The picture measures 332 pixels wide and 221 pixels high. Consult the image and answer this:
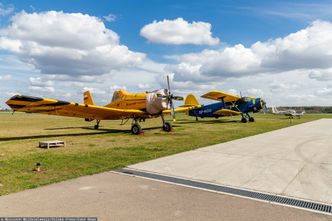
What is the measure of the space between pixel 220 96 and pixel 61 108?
21203mm

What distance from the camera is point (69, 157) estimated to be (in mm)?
8727

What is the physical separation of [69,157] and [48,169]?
182 cm

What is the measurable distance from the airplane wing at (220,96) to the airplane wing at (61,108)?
14627 millimetres

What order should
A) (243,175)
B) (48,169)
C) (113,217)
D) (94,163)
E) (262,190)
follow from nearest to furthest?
(113,217) → (262,190) → (243,175) → (48,169) → (94,163)

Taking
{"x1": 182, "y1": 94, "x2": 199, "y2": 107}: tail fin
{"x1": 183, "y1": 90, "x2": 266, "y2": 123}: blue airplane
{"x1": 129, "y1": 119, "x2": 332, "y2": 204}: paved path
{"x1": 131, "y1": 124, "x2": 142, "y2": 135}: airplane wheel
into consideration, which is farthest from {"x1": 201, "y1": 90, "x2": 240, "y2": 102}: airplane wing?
{"x1": 129, "y1": 119, "x2": 332, "y2": 204}: paved path

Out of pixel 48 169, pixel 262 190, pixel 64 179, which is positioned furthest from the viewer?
pixel 48 169

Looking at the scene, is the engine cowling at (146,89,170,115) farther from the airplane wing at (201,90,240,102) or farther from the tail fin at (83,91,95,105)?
the airplane wing at (201,90,240,102)

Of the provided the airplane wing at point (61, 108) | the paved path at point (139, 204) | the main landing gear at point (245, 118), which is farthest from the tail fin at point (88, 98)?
the paved path at point (139, 204)

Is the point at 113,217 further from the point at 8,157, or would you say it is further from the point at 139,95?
the point at 139,95

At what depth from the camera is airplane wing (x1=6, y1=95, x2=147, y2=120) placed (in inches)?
514

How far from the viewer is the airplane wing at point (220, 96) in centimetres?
3065

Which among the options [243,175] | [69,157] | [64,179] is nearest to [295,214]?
[243,175]

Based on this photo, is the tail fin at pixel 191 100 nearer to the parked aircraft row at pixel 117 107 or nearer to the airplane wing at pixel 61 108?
the parked aircraft row at pixel 117 107

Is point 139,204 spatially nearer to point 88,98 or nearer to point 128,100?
point 128,100
